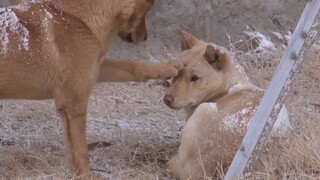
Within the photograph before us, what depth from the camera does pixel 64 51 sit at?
4.09 meters

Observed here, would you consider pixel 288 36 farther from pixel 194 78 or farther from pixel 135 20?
pixel 135 20

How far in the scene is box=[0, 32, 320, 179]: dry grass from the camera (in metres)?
4.07

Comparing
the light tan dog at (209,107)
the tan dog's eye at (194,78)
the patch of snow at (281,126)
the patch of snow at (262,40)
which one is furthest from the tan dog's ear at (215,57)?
the patch of snow at (262,40)

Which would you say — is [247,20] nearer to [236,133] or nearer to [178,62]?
[178,62]

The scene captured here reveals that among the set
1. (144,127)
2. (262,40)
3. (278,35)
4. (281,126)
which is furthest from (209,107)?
(278,35)

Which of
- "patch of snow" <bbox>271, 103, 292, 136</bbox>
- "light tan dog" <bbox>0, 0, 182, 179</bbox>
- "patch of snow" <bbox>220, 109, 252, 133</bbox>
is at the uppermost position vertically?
"light tan dog" <bbox>0, 0, 182, 179</bbox>

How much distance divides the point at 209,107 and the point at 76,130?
32.8 inches

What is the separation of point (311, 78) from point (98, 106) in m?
1.93

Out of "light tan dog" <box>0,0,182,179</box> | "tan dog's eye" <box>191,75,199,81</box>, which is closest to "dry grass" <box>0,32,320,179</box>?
"light tan dog" <box>0,0,182,179</box>

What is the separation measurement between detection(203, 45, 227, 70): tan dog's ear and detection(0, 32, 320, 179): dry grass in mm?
661

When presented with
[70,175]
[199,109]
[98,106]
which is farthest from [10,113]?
[199,109]

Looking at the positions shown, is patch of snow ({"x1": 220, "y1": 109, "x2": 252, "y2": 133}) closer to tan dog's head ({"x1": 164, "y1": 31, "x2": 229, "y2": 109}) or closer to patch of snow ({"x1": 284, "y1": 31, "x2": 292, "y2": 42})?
tan dog's head ({"x1": 164, "y1": 31, "x2": 229, "y2": 109})

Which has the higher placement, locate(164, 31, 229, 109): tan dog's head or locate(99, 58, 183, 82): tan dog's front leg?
locate(99, 58, 183, 82): tan dog's front leg

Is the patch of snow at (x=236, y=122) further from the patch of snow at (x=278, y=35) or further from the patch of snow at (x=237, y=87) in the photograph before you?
the patch of snow at (x=278, y=35)
